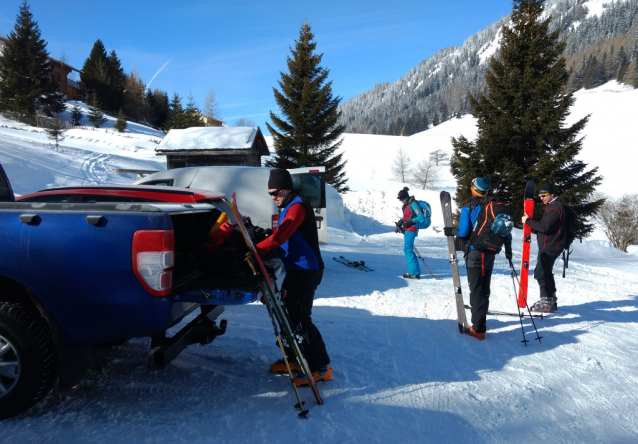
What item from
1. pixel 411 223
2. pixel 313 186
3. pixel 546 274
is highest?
pixel 313 186

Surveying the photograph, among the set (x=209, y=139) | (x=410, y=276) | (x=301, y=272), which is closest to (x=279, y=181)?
(x=301, y=272)

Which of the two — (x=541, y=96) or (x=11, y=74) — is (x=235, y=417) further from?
(x=11, y=74)

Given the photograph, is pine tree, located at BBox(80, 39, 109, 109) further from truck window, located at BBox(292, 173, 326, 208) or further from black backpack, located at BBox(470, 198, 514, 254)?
black backpack, located at BBox(470, 198, 514, 254)

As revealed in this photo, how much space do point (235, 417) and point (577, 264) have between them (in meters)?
11.8

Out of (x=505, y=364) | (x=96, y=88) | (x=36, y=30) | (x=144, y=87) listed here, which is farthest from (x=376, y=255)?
(x=144, y=87)

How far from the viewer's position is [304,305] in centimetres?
357

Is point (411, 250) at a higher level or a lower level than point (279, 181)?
lower

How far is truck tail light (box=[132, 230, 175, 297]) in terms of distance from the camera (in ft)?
8.59

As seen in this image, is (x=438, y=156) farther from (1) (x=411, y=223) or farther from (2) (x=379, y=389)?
(2) (x=379, y=389)

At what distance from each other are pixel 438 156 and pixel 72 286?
60641mm

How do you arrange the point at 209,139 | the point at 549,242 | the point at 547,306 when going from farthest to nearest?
the point at 209,139
the point at 549,242
the point at 547,306

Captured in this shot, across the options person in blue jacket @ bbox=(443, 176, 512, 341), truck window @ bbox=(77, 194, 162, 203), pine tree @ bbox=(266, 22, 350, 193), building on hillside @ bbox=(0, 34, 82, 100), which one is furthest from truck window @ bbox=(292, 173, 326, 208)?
building on hillside @ bbox=(0, 34, 82, 100)

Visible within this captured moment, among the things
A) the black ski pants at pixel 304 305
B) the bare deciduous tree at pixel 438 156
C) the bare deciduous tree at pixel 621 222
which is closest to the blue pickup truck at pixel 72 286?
the black ski pants at pixel 304 305

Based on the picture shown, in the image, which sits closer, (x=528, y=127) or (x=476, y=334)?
(x=476, y=334)
